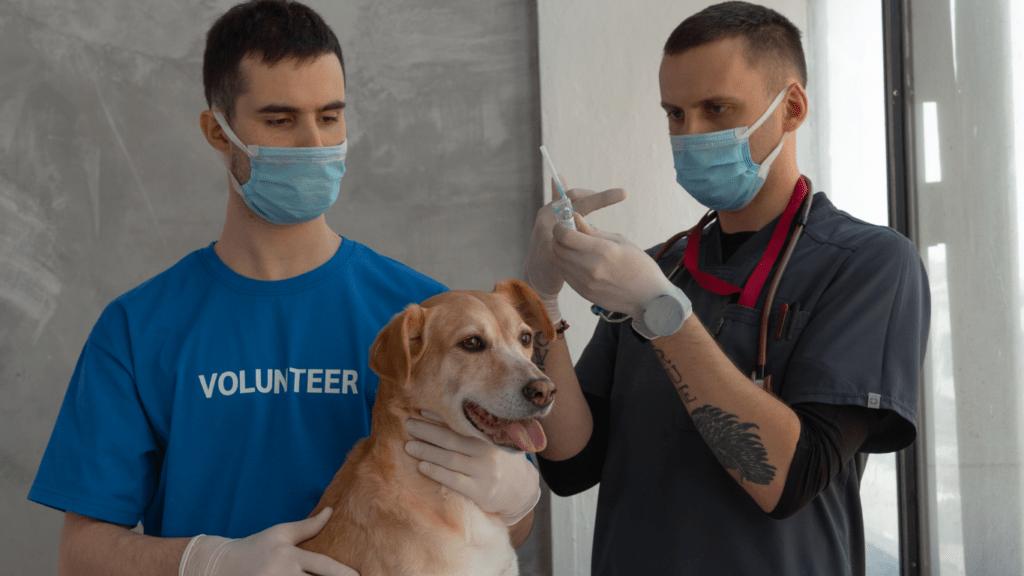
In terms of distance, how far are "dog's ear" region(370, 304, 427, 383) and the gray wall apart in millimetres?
2162

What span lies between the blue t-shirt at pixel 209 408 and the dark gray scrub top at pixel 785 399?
0.77 meters

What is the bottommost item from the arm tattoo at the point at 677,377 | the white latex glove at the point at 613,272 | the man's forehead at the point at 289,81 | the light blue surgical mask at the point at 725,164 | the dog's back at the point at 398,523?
the dog's back at the point at 398,523

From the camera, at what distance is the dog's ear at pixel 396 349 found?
149 centimetres

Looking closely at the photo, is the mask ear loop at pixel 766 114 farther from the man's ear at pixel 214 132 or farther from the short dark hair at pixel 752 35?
the man's ear at pixel 214 132

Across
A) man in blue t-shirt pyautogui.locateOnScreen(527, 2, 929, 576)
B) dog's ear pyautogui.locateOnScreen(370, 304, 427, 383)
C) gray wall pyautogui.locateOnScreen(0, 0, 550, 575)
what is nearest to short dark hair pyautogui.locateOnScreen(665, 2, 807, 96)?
man in blue t-shirt pyautogui.locateOnScreen(527, 2, 929, 576)

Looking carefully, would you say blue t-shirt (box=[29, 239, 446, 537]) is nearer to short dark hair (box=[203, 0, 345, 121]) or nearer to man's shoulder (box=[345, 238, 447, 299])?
man's shoulder (box=[345, 238, 447, 299])

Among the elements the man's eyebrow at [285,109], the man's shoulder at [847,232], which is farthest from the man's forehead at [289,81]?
the man's shoulder at [847,232]

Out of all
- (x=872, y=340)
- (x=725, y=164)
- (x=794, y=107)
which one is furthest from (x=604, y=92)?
(x=872, y=340)

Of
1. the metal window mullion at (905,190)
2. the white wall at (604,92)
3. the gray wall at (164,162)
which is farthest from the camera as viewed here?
the white wall at (604,92)

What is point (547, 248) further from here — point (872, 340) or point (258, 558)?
point (258, 558)

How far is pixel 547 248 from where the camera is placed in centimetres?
185

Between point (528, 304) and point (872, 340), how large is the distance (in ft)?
2.74

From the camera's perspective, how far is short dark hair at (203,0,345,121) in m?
1.63

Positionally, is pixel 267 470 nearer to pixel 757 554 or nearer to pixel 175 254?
pixel 757 554
